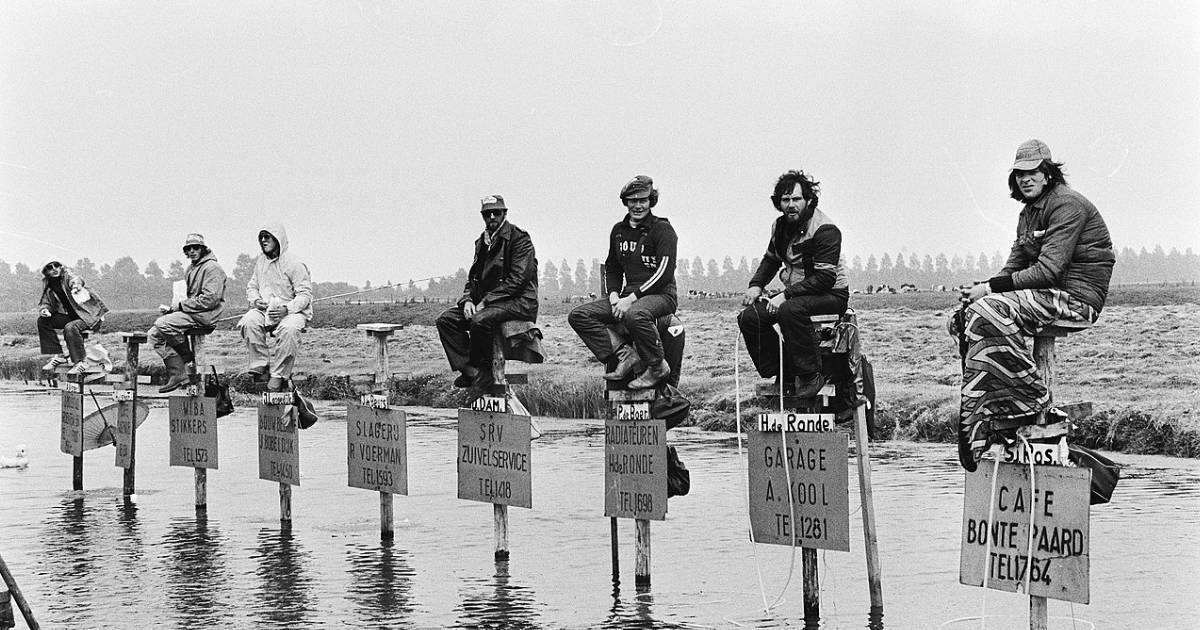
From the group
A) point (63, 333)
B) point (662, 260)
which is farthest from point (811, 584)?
point (63, 333)

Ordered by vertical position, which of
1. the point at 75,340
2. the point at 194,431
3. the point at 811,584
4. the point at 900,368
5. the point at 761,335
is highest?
the point at 75,340

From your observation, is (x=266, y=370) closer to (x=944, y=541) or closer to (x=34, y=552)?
(x=34, y=552)

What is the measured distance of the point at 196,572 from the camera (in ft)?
46.3

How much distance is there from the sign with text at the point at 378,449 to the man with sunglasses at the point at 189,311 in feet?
10.5

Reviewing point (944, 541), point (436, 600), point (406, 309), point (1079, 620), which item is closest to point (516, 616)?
point (436, 600)

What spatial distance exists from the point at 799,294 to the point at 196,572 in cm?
671

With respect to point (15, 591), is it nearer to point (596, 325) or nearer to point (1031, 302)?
point (596, 325)

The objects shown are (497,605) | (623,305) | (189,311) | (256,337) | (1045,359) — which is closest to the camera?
(1045,359)

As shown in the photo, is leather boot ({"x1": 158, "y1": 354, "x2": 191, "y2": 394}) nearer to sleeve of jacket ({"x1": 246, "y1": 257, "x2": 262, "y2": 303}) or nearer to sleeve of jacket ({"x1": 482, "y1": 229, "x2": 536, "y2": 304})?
sleeve of jacket ({"x1": 246, "y1": 257, "x2": 262, "y2": 303})

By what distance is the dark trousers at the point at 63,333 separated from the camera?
22.6 metres

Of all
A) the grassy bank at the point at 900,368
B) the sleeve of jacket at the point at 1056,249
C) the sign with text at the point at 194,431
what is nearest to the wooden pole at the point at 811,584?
the grassy bank at the point at 900,368

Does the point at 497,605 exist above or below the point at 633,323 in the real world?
below

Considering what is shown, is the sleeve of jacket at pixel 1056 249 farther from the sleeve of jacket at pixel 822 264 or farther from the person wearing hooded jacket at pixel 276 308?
the person wearing hooded jacket at pixel 276 308

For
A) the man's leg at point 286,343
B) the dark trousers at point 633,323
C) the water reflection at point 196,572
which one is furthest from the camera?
the man's leg at point 286,343
